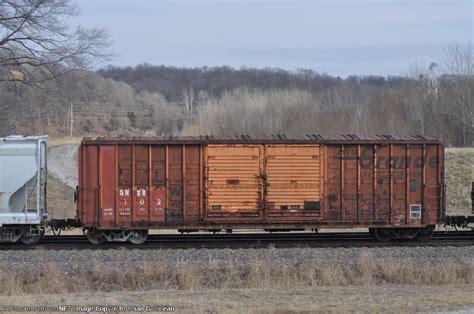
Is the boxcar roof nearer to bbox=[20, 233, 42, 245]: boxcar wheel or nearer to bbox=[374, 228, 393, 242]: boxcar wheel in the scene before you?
bbox=[374, 228, 393, 242]: boxcar wheel

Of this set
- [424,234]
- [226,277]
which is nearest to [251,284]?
[226,277]

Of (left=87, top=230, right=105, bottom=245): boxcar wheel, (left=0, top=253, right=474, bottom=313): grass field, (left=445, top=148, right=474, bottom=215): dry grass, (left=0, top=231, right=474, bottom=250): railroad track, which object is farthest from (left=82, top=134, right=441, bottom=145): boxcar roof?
(left=445, top=148, right=474, bottom=215): dry grass

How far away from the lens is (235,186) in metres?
20.2

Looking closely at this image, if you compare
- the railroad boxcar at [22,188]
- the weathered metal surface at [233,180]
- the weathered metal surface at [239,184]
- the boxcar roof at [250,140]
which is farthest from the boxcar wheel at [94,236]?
the weathered metal surface at [233,180]

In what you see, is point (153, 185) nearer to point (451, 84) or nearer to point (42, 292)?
point (42, 292)

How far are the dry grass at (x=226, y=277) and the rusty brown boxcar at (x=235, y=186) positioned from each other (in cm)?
425

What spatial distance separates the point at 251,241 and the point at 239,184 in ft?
5.95

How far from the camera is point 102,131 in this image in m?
84.9

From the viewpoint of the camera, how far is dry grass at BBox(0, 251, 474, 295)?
14.9 m

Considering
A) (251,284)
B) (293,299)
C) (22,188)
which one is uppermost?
(22,188)

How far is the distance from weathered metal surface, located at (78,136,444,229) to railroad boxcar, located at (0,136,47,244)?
1.39 metres

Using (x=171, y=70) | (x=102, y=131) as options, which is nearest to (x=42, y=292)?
(x=102, y=131)

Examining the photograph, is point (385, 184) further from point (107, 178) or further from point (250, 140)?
point (107, 178)

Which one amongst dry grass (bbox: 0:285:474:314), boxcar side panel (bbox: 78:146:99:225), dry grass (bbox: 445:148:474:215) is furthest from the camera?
dry grass (bbox: 445:148:474:215)
